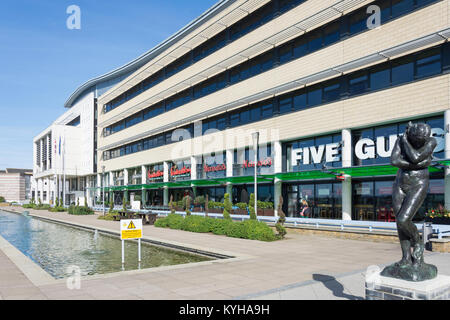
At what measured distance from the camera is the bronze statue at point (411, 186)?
659cm

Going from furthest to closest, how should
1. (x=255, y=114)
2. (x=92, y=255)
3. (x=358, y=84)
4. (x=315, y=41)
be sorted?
(x=255, y=114) → (x=315, y=41) → (x=358, y=84) → (x=92, y=255)

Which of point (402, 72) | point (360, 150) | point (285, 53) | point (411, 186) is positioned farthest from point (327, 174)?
point (411, 186)

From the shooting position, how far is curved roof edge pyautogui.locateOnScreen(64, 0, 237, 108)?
3869 cm

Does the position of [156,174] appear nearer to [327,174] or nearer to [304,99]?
[304,99]

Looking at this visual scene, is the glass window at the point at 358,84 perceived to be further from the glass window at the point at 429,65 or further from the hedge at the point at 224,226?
the hedge at the point at 224,226

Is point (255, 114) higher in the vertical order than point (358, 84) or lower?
lower

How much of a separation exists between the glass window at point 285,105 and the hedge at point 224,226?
39.7ft

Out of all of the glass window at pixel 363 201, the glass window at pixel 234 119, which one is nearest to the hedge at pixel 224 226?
the glass window at pixel 363 201

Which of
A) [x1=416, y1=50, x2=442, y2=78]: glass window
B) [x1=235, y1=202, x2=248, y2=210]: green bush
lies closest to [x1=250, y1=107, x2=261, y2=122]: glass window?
[x1=235, y1=202, x2=248, y2=210]: green bush

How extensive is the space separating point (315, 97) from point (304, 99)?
113cm

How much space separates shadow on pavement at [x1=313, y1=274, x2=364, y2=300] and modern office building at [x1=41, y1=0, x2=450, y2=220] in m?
13.7

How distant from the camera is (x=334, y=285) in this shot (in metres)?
8.68

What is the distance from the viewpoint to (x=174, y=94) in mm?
46656

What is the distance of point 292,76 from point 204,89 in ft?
45.5
